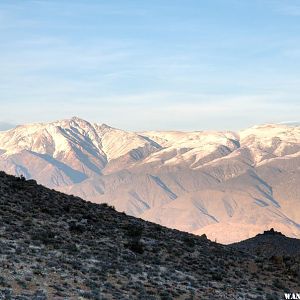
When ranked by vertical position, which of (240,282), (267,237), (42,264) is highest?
(42,264)

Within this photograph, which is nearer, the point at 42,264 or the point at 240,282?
the point at 42,264

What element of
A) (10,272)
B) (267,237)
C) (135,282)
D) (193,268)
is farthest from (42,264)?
(267,237)

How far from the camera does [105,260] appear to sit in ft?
107

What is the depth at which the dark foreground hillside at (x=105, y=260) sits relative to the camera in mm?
26469

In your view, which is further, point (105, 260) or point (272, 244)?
point (272, 244)

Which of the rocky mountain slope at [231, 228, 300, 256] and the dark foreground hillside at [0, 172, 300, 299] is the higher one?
the dark foreground hillside at [0, 172, 300, 299]

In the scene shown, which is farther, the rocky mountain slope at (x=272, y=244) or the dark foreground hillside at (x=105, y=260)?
the rocky mountain slope at (x=272, y=244)

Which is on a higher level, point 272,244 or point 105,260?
point 105,260

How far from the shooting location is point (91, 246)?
35.5m

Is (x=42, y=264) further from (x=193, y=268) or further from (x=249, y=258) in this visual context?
(x=249, y=258)

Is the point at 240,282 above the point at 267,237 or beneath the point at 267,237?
above

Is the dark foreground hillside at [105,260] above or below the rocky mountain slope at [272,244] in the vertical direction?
above

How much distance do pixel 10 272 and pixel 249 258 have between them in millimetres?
23695

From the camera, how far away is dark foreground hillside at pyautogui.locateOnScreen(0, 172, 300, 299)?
26.5 m
